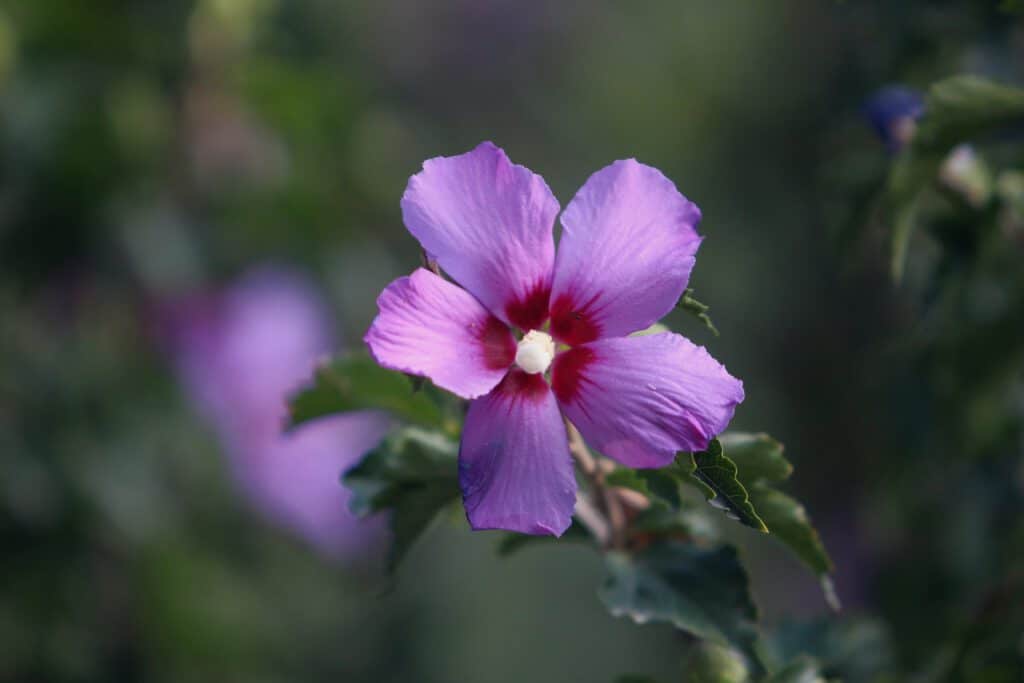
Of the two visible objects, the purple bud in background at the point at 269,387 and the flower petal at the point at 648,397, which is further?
the purple bud in background at the point at 269,387

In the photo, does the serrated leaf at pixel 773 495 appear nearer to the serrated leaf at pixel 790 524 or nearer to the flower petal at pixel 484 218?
the serrated leaf at pixel 790 524

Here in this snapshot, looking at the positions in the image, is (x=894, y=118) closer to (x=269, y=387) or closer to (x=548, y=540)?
(x=548, y=540)

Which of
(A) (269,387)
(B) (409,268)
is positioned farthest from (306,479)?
(B) (409,268)

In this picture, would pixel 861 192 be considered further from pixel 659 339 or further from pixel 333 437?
pixel 333 437

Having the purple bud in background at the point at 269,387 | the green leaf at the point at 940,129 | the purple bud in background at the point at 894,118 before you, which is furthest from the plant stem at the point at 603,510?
the purple bud in background at the point at 269,387

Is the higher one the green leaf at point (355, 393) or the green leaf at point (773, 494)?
the green leaf at point (355, 393)

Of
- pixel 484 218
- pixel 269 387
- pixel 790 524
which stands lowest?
pixel 269 387

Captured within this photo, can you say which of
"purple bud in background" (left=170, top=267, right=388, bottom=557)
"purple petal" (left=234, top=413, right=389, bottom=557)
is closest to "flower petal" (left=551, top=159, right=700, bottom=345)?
"purple bud in background" (left=170, top=267, right=388, bottom=557)

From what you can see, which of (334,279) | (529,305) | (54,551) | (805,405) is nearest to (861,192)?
(529,305)
